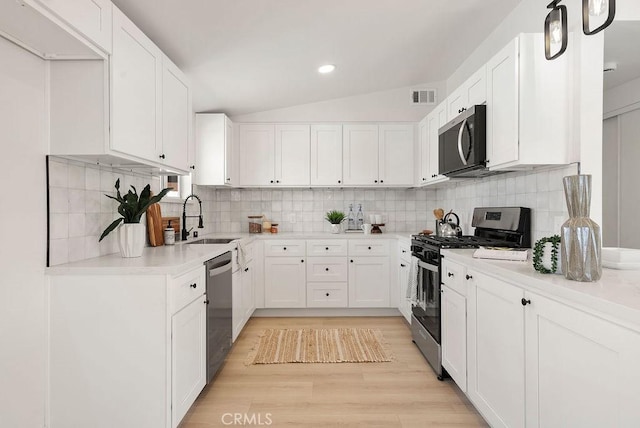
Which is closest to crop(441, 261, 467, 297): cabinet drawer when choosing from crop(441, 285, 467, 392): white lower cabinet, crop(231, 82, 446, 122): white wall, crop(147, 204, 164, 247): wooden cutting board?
crop(441, 285, 467, 392): white lower cabinet

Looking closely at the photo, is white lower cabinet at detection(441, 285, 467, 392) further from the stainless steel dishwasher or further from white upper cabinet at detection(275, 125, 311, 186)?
white upper cabinet at detection(275, 125, 311, 186)

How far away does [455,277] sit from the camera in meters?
2.36

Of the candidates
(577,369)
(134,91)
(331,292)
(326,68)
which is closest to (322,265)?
(331,292)

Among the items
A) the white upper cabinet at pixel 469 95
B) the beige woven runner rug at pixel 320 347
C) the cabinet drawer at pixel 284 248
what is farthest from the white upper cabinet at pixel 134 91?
the white upper cabinet at pixel 469 95

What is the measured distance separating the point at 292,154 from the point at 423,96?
1786 mm

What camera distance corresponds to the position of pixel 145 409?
5.80 feet

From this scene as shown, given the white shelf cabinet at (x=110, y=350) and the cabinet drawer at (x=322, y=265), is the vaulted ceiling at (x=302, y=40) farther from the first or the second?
the cabinet drawer at (x=322, y=265)

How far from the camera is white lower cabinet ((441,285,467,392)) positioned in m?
2.22

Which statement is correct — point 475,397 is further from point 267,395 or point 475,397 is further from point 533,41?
point 533,41

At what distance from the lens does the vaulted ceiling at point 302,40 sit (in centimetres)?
223

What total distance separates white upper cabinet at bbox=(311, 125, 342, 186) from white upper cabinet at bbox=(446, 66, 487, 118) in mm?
1473

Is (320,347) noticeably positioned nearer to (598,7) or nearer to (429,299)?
(429,299)

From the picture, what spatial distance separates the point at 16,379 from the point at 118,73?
1.54m

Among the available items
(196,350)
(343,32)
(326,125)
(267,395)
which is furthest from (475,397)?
(326,125)
